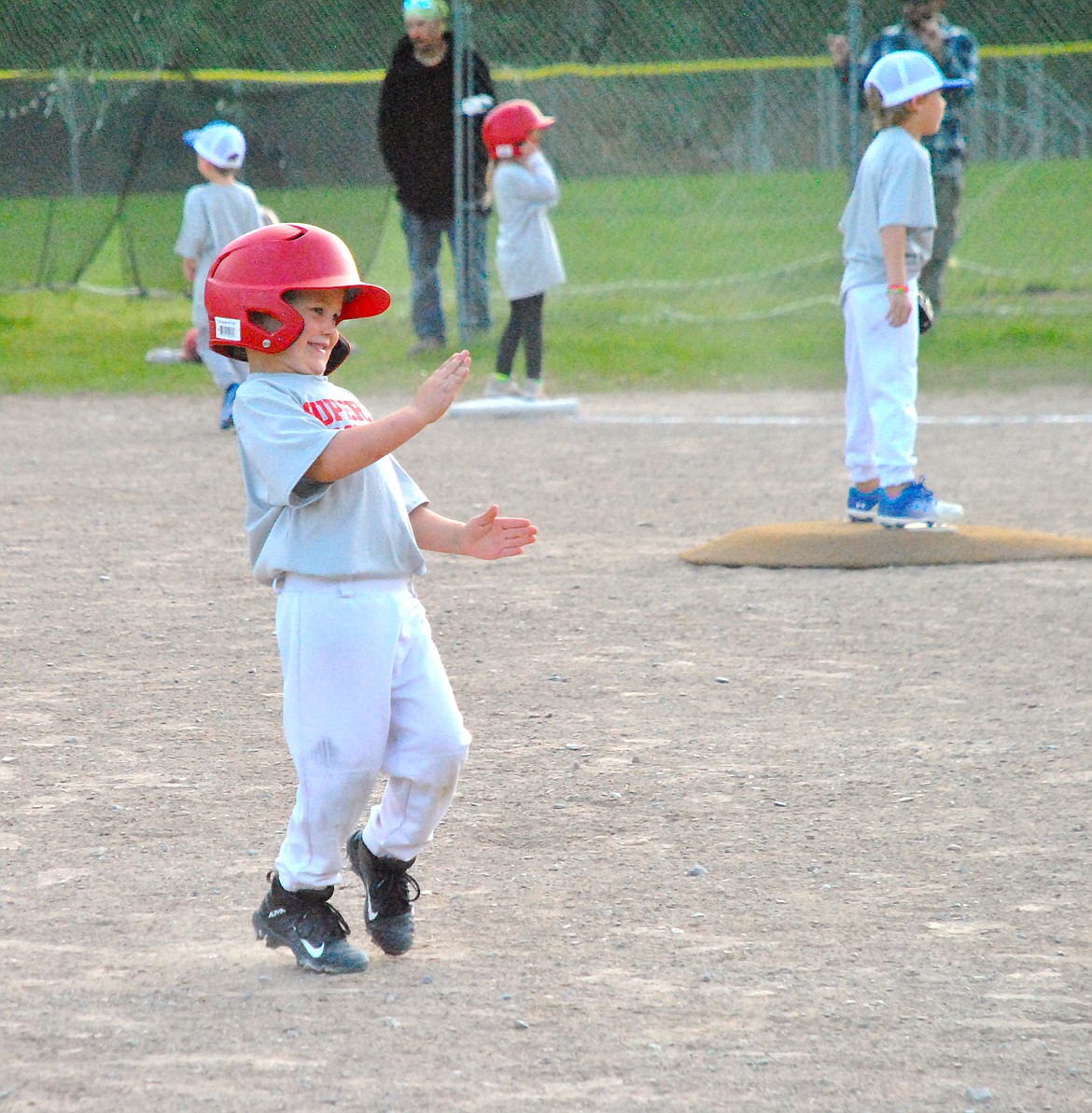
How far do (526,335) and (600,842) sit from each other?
6.98 meters

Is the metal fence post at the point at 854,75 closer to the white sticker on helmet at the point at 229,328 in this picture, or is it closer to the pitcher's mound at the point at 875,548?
the pitcher's mound at the point at 875,548

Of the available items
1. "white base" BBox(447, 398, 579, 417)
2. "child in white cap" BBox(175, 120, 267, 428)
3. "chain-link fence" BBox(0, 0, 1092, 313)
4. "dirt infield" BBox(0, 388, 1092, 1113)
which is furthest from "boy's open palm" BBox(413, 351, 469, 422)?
"chain-link fence" BBox(0, 0, 1092, 313)

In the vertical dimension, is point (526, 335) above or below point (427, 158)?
below

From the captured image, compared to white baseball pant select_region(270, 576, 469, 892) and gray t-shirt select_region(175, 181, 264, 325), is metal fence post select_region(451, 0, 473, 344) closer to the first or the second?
gray t-shirt select_region(175, 181, 264, 325)

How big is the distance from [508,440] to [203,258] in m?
2.03

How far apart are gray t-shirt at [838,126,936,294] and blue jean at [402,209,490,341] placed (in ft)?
19.9

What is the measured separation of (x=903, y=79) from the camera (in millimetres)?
6457

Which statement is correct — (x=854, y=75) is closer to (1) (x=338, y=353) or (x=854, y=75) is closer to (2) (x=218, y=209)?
(2) (x=218, y=209)

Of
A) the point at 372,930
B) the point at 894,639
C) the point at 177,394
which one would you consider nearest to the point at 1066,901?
the point at 372,930

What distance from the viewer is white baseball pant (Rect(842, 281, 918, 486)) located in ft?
21.4

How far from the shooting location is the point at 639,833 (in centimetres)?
383

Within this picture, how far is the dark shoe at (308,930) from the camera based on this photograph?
313 cm

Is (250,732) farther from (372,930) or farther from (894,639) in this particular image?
(894,639)

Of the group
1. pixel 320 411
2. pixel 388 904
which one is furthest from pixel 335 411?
pixel 388 904
